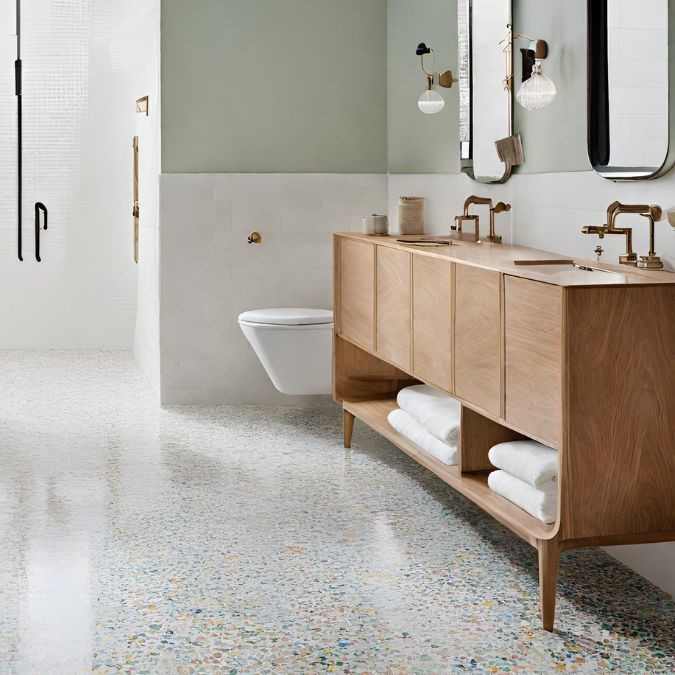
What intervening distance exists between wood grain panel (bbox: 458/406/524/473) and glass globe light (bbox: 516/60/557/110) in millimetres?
1073

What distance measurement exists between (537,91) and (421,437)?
4.04 ft

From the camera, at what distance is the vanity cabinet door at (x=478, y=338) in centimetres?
291

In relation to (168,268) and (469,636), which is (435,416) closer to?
(469,636)

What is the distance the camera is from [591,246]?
130 inches

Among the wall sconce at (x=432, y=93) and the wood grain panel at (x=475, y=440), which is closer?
the wood grain panel at (x=475, y=440)

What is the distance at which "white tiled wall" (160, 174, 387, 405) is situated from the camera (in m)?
5.32

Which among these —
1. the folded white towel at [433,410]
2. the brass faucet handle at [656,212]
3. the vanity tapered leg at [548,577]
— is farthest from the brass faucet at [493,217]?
the vanity tapered leg at [548,577]

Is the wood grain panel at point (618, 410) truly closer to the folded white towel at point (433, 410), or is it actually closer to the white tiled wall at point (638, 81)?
the white tiled wall at point (638, 81)

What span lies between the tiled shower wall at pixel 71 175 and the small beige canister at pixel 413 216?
3.11 m

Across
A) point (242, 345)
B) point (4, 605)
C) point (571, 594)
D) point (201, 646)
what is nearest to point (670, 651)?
point (571, 594)

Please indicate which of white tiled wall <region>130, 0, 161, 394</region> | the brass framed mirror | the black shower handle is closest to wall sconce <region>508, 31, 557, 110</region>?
the brass framed mirror

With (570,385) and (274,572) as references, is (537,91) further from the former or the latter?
(274,572)


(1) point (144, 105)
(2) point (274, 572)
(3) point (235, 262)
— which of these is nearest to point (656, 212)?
(2) point (274, 572)

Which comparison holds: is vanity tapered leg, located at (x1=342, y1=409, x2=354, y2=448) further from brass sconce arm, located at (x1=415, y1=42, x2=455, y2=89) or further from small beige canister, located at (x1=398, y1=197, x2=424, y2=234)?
brass sconce arm, located at (x1=415, y1=42, x2=455, y2=89)
